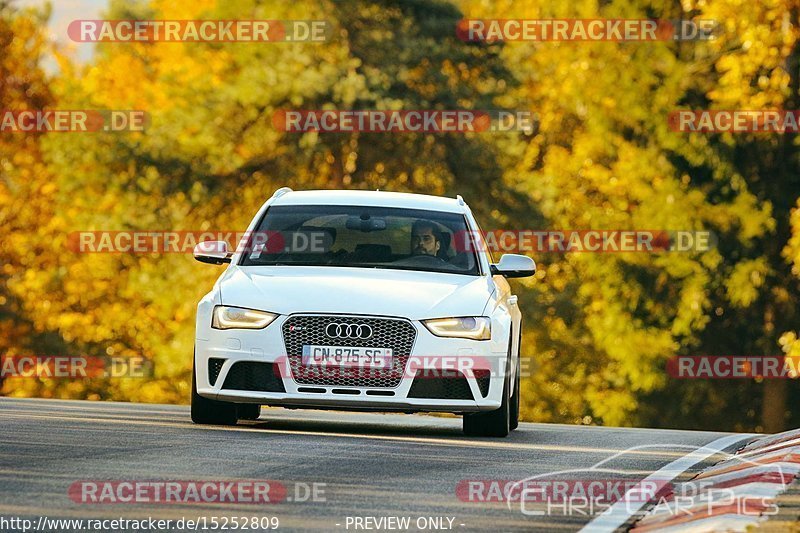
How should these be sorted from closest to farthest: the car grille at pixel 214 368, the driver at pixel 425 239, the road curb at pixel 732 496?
the road curb at pixel 732 496 → the car grille at pixel 214 368 → the driver at pixel 425 239

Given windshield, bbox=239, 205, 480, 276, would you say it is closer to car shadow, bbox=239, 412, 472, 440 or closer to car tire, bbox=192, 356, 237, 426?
car tire, bbox=192, 356, 237, 426

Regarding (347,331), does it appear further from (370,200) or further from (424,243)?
(370,200)

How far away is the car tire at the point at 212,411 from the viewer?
548 inches

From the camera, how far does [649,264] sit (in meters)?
41.9

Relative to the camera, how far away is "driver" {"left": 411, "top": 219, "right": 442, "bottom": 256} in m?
14.8

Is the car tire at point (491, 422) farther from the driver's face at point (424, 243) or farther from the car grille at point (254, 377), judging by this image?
the car grille at point (254, 377)

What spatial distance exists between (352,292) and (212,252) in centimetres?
170

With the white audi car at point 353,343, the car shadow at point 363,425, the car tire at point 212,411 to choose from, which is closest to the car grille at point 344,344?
the white audi car at point 353,343

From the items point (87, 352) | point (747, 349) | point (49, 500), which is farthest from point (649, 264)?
point (49, 500)

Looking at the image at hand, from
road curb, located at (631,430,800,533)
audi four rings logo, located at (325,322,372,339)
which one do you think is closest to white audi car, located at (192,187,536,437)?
audi four rings logo, located at (325,322,372,339)

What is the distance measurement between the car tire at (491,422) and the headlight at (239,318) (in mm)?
1930

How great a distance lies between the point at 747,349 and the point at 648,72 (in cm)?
660

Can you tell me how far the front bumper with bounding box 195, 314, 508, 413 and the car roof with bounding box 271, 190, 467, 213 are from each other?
6.91 ft

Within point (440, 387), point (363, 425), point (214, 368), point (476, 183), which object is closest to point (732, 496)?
point (440, 387)
